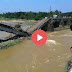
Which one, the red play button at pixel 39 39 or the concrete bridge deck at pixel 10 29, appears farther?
the concrete bridge deck at pixel 10 29

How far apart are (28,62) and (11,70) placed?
233cm

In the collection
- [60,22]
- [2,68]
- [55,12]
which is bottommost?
[2,68]

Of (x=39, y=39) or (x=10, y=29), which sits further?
(x=10, y=29)

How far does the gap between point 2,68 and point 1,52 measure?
437 cm

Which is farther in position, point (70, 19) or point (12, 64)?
point (70, 19)

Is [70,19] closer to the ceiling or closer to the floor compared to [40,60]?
closer to the ceiling

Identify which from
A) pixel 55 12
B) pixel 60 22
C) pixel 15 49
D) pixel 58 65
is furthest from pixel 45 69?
pixel 55 12

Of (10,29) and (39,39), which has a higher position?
(10,29)

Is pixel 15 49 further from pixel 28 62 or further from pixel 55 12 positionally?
pixel 55 12

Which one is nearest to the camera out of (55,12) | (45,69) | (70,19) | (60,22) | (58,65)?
(45,69)

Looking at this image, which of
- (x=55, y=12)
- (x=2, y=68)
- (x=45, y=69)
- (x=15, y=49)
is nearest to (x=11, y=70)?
(x=2, y=68)

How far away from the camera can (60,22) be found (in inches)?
1737

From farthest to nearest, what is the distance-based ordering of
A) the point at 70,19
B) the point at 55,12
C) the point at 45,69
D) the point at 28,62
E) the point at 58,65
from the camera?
1. the point at 55,12
2. the point at 70,19
3. the point at 28,62
4. the point at 58,65
5. the point at 45,69

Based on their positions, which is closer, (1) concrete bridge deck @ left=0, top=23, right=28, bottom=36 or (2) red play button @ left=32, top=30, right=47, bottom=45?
(2) red play button @ left=32, top=30, right=47, bottom=45
